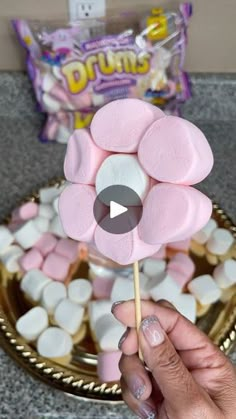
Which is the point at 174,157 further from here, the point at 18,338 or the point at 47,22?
the point at 47,22

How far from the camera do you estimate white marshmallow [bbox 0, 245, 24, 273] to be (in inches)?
34.4

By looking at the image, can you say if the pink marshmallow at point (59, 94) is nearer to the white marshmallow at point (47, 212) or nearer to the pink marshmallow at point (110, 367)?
the white marshmallow at point (47, 212)

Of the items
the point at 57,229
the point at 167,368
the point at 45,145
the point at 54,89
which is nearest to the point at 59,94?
the point at 54,89

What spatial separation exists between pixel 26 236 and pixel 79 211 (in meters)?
0.37

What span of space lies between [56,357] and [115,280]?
128 mm

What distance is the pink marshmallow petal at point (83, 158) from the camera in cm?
53

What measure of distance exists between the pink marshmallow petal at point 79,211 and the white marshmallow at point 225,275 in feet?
1.12

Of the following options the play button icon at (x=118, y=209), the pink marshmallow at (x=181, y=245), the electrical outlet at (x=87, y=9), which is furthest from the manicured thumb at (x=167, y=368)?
the electrical outlet at (x=87, y=9)

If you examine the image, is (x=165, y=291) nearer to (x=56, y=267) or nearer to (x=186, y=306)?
(x=186, y=306)

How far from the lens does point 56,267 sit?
33.8 inches

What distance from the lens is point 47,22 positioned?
3.16ft

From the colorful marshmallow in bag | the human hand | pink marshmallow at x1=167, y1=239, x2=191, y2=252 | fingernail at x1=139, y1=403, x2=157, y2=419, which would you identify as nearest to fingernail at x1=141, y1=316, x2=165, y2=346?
the human hand

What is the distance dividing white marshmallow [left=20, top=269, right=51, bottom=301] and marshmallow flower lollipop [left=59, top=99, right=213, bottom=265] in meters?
0.31

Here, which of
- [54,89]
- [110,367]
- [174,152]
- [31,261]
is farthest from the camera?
[54,89]
